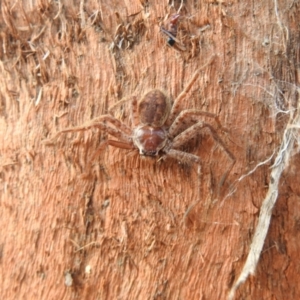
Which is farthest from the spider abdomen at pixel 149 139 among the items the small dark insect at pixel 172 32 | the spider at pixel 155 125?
the small dark insect at pixel 172 32

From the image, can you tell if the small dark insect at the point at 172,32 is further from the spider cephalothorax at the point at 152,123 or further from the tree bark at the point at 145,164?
the spider cephalothorax at the point at 152,123

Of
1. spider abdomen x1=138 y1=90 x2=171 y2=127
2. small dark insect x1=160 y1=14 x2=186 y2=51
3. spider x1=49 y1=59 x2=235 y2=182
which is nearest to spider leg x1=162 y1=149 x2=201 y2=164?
spider x1=49 y1=59 x2=235 y2=182

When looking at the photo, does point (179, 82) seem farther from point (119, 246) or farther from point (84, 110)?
point (119, 246)

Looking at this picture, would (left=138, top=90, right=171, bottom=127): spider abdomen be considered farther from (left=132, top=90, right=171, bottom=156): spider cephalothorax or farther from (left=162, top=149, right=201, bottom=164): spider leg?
(left=162, top=149, right=201, bottom=164): spider leg

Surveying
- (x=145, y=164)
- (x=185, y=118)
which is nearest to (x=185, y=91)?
(x=185, y=118)

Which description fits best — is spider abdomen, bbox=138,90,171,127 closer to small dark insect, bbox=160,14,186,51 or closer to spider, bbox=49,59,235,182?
spider, bbox=49,59,235,182

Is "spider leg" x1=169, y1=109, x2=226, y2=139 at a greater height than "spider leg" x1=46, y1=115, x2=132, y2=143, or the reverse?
"spider leg" x1=169, y1=109, x2=226, y2=139
